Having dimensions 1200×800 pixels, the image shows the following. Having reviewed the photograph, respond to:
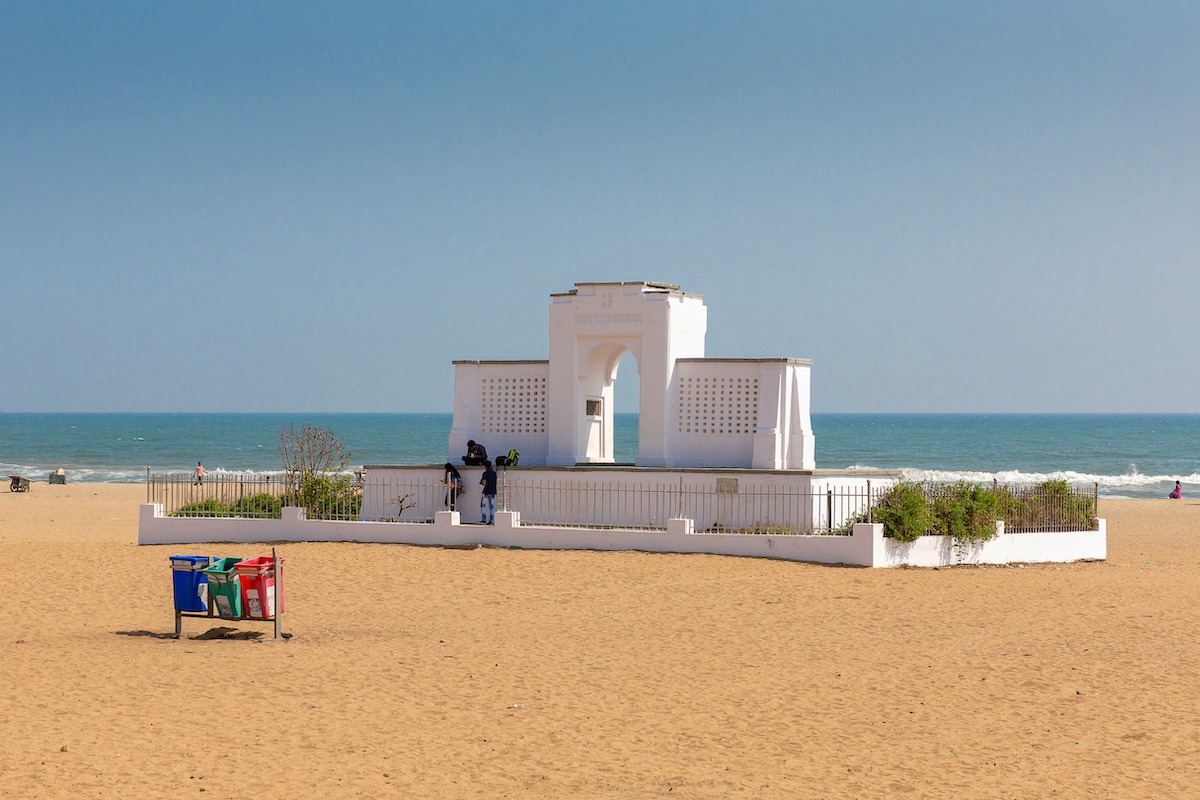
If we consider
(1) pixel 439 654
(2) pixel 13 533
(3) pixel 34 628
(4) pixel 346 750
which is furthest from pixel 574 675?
(2) pixel 13 533

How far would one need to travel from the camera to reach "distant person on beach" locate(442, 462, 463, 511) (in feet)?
82.1

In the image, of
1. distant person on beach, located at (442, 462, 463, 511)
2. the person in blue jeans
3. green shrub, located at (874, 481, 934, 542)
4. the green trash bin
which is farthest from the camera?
distant person on beach, located at (442, 462, 463, 511)

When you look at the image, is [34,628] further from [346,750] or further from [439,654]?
[346,750]

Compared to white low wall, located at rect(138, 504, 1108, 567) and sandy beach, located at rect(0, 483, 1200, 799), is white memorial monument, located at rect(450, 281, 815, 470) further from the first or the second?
sandy beach, located at rect(0, 483, 1200, 799)

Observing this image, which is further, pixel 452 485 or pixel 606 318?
pixel 606 318

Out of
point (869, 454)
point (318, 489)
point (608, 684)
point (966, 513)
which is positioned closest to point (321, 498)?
point (318, 489)

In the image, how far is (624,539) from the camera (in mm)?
22922

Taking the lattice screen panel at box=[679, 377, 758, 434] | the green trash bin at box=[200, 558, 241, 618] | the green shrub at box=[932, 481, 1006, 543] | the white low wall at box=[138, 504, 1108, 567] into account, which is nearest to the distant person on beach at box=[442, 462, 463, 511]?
the white low wall at box=[138, 504, 1108, 567]

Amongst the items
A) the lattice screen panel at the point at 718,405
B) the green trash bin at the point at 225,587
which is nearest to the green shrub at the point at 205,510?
the lattice screen panel at the point at 718,405

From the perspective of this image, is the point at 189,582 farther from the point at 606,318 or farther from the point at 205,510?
the point at 606,318

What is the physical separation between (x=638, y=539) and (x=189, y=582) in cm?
922

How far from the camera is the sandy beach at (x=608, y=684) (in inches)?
393

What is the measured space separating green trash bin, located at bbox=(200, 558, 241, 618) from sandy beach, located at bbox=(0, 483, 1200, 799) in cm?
41

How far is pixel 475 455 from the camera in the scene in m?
25.7
